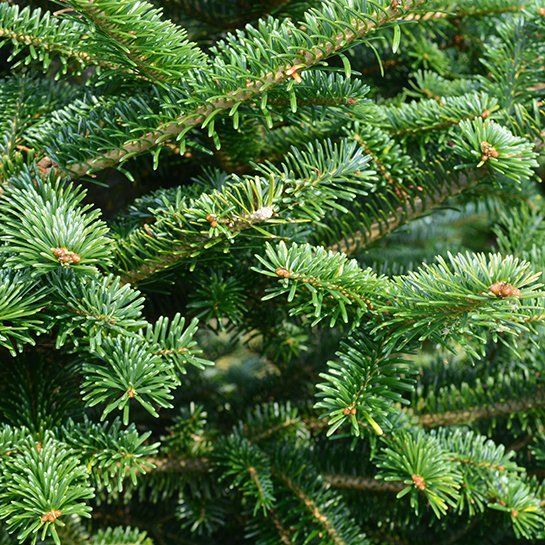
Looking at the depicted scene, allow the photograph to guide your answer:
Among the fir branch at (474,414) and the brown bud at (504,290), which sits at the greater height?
the brown bud at (504,290)

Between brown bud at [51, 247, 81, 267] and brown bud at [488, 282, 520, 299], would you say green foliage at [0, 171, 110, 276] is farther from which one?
brown bud at [488, 282, 520, 299]

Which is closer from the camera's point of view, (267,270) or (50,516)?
(50,516)

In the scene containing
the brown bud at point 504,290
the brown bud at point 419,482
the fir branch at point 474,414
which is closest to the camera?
the brown bud at point 504,290

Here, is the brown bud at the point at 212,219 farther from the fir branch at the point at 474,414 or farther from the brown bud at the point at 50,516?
the fir branch at the point at 474,414

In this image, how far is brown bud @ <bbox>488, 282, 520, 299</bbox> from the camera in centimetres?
40

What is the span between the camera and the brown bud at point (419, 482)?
1.72 ft

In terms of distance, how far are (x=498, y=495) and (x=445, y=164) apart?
0.30 m

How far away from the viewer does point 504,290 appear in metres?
0.40

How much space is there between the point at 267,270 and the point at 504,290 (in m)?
0.23

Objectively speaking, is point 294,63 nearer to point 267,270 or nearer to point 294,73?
point 294,73

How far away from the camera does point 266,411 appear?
721 mm

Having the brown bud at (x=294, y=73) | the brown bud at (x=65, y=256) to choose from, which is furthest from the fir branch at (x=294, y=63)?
the brown bud at (x=65, y=256)

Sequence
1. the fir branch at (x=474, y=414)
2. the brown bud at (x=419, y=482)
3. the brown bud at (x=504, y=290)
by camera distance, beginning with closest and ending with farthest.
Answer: the brown bud at (x=504, y=290), the brown bud at (x=419, y=482), the fir branch at (x=474, y=414)

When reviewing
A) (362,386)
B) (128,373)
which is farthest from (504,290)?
(128,373)
